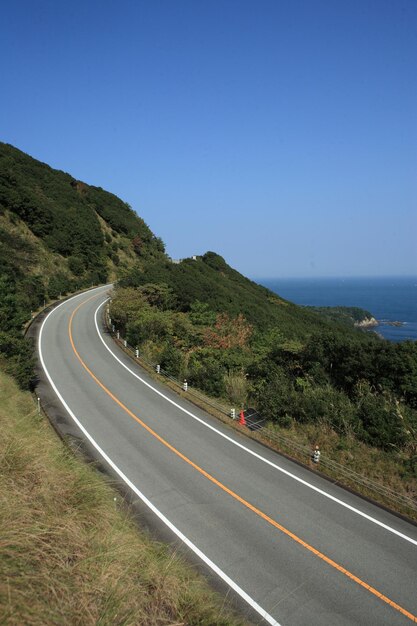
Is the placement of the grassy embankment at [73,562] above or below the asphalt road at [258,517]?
above

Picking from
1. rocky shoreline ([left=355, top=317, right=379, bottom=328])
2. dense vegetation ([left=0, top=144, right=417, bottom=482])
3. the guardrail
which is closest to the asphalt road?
the guardrail

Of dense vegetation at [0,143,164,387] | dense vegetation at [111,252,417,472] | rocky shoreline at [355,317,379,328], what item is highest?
dense vegetation at [0,143,164,387]

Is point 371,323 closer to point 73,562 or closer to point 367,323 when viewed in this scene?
point 367,323

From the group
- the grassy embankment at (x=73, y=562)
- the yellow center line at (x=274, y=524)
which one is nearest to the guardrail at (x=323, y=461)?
the yellow center line at (x=274, y=524)

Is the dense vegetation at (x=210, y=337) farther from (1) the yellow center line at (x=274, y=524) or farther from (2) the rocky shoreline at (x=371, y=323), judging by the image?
(2) the rocky shoreline at (x=371, y=323)

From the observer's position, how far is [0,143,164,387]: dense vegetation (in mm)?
22472

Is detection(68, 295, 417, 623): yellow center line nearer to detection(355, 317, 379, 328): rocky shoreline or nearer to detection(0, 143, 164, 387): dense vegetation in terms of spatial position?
detection(0, 143, 164, 387): dense vegetation

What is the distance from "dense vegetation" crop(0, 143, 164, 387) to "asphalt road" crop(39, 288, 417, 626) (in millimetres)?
7020

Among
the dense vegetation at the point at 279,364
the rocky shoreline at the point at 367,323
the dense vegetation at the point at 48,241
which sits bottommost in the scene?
the rocky shoreline at the point at 367,323

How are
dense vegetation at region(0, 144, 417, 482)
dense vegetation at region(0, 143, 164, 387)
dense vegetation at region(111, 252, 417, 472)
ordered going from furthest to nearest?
dense vegetation at region(0, 143, 164, 387), dense vegetation at region(0, 144, 417, 482), dense vegetation at region(111, 252, 417, 472)

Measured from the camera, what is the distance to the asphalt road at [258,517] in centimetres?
721

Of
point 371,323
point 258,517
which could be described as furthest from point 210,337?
point 371,323

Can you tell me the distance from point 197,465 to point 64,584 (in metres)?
8.80

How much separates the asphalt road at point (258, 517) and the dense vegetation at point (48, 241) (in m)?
7.02
